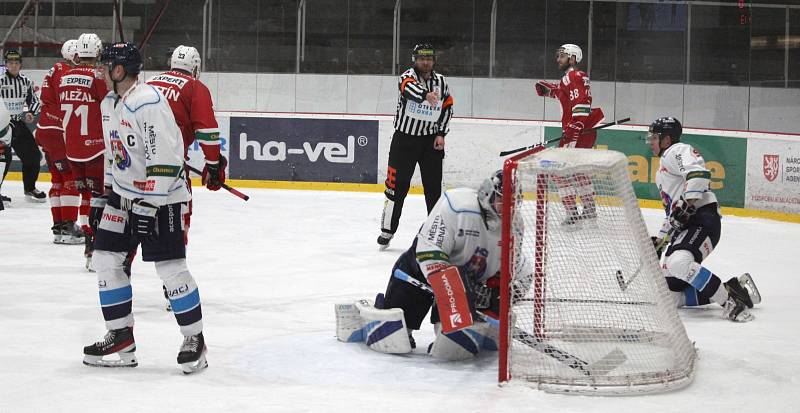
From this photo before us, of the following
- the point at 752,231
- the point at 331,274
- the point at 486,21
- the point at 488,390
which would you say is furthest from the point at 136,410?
the point at 486,21

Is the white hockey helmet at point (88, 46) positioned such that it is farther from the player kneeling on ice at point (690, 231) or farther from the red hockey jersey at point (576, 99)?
the red hockey jersey at point (576, 99)

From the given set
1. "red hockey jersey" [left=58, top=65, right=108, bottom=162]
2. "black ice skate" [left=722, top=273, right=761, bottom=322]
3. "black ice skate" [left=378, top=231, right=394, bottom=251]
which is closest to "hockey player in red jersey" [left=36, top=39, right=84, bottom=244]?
"red hockey jersey" [left=58, top=65, right=108, bottom=162]

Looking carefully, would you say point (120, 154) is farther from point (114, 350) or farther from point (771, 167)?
point (771, 167)

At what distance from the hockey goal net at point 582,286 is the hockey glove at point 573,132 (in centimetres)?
440

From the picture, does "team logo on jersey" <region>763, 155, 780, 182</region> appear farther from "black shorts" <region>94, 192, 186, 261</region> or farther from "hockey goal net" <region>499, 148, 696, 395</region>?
"black shorts" <region>94, 192, 186, 261</region>

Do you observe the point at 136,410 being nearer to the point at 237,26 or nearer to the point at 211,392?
the point at 211,392

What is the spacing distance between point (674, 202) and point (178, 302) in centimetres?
281

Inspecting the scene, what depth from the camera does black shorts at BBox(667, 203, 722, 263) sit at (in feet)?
18.1

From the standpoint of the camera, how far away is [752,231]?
354 inches

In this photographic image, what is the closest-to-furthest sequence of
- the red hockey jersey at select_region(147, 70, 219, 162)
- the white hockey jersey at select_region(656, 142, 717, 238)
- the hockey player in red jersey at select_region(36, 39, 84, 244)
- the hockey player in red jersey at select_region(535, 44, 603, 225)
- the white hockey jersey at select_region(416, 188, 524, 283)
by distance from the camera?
1. the white hockey jersey at select_region(416, 188, 524, 283)
2. the red hockey jersey at select_region(147, 70, 219, 162)
3. the white hockey jersey at select_region(656, 142, 717, 238)
4. the hockey player in red jersey at select_region(36, 39, 84, 244)
5. the hockey player in red jersey at select_region(535, 44, 603, 225)

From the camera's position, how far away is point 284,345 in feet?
15.0

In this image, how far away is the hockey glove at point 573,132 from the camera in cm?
875

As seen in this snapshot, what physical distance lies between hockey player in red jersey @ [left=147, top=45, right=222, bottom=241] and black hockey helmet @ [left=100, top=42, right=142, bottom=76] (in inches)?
23.4

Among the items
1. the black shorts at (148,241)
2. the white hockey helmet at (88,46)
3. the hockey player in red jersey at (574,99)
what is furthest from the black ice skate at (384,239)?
the black shorts at (148,241)
